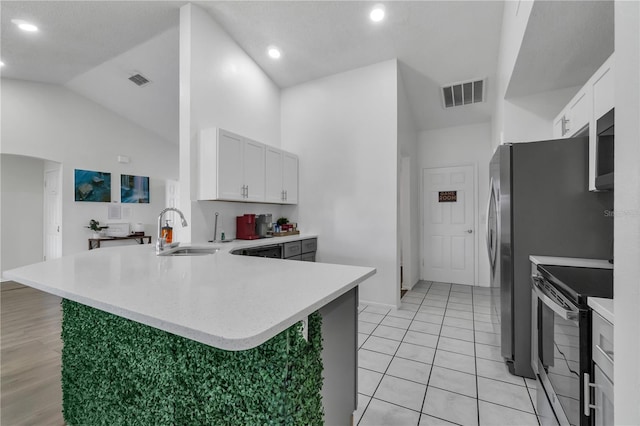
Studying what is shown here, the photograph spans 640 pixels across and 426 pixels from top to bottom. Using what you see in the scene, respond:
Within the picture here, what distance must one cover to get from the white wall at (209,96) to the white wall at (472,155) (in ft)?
10.4

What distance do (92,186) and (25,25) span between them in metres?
2.92

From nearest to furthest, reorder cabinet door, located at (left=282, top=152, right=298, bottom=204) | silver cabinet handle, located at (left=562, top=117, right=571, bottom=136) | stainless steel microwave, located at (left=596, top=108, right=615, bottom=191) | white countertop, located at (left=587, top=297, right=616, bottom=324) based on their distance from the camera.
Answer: white countertop, located at (left=587, top=297, right=616, bottom=324), stainless steel microwave, located at (left=596, top=108, right=615, bottom=191), silver cabinet handle, located at (left=562, top=117, right=571, bottom=136), cabinet door, located at (left=282, top=152, right=298, bottom=204)

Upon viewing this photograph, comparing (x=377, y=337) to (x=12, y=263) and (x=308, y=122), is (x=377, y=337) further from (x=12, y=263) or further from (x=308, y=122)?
(x=12, y=263)

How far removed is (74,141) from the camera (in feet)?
16.8

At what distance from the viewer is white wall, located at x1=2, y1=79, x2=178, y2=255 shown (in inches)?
176

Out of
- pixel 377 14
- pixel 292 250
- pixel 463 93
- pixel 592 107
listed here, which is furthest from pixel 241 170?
pixel 463 93

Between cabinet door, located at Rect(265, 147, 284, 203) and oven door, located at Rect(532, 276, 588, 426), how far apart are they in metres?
2.91

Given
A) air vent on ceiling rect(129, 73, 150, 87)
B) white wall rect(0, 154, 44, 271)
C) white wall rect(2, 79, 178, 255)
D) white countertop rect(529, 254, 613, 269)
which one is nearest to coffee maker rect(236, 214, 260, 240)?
white countertop rect(529, 254, 613, 269)

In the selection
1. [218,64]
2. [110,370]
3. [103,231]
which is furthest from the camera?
[103,231]

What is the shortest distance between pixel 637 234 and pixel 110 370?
1.81 metres

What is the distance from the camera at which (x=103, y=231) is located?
17.9 feet

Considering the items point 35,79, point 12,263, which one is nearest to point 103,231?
point 12,263

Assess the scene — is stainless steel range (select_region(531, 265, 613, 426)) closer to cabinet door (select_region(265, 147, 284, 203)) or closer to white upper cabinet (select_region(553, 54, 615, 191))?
white upper cabinet (select_region(553, 54, 615, 191))

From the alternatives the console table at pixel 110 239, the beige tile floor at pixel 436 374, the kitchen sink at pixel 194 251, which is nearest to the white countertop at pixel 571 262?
the beige tile floor at pixel 436 374
